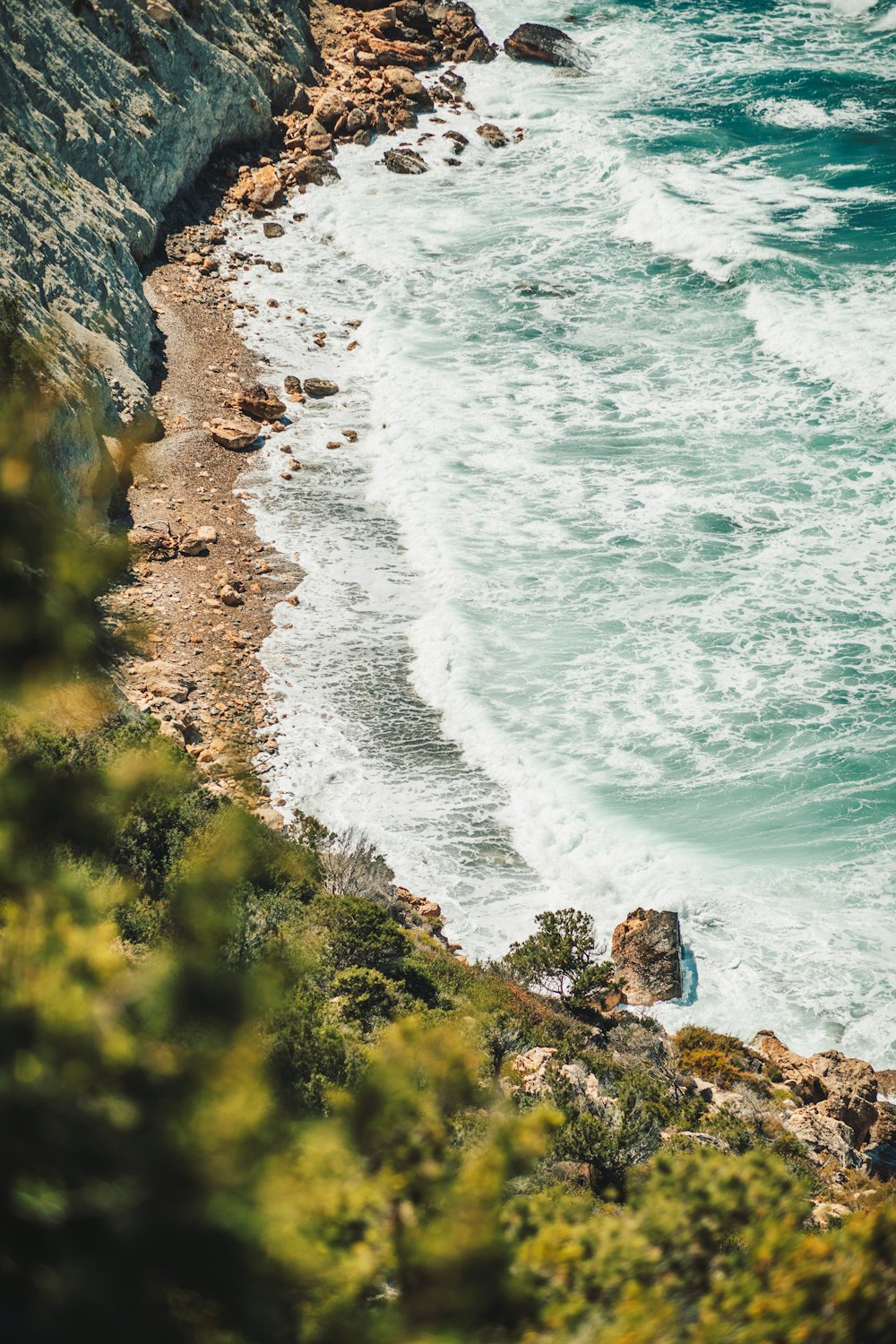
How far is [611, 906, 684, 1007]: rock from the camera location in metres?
12.5

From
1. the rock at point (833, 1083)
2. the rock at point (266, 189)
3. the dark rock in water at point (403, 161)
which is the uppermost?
the dark rock in water at point (403, 161)

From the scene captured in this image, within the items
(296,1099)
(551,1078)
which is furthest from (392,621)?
(296,1099)

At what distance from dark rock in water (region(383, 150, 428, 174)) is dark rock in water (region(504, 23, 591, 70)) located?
11.2 metres

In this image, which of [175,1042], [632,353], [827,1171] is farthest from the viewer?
[632,353]

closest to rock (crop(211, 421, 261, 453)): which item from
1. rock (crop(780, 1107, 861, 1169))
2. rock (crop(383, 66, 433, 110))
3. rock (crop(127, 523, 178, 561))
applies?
rock (crop(127, 523, 178, 561))

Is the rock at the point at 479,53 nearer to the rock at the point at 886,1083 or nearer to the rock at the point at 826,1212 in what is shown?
the rock at the point at 886,1083

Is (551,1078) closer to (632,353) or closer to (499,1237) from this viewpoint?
(499,1237)

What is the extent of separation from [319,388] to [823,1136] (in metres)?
18.9

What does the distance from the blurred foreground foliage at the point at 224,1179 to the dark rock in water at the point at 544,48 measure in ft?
150

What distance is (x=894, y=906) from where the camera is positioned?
13203 millimetres

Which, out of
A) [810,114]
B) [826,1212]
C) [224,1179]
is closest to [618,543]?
[826,1212]

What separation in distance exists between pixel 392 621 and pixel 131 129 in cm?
1721

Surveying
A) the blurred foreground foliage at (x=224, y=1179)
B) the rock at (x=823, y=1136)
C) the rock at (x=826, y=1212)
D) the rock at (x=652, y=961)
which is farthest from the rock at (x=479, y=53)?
the rock at (x=826, y=1212)

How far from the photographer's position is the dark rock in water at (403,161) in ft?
115
